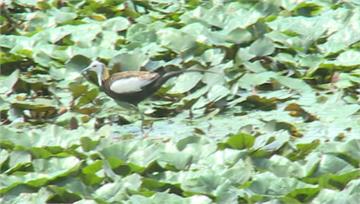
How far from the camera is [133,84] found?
4.79m

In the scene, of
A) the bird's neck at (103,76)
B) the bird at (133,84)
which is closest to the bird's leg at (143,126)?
the bird at (133,84)

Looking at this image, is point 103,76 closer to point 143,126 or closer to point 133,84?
point 133,84

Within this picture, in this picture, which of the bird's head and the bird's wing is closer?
the bird's wing

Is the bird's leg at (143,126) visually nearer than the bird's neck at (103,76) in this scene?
Yes

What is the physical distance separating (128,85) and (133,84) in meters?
0.02

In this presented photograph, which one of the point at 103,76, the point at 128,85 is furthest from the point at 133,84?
the point at 103,76

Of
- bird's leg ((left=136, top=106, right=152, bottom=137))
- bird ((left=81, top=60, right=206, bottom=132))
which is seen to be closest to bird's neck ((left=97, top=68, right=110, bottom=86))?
bird ((left=81, top=60, right=206, bottom=132))

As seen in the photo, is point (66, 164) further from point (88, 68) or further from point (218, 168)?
point (88, 68)

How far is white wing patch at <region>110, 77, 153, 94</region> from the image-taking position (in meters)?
4.76

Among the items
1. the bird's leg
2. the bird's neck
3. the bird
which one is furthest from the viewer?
the bird's neck

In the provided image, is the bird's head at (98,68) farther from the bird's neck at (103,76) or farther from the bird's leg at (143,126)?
the bird's leg at (143,126)

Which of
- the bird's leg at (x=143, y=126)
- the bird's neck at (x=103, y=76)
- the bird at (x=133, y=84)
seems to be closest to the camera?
the bird's leg at (x=143, y=126)

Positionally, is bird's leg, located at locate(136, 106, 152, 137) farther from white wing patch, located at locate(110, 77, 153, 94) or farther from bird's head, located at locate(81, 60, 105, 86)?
bird's head, located at locate(81, 60, 105, 86)

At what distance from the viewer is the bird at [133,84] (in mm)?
4758
